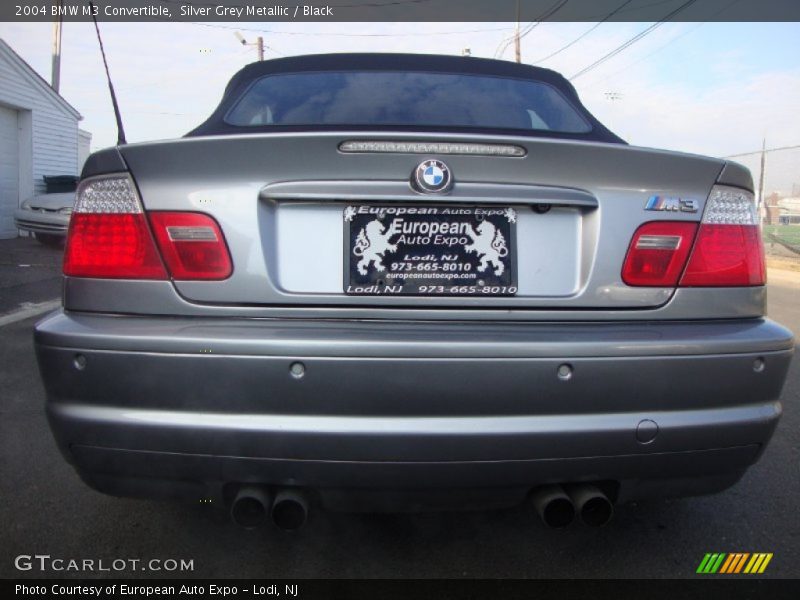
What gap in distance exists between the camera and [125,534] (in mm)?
2473

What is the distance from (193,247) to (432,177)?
68 centimetres

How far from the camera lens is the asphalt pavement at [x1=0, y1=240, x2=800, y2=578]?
2.27m

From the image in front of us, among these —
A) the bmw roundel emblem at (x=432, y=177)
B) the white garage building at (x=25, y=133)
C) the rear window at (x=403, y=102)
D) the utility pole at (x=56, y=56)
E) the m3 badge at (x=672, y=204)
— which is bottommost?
the m3 badge at (x=672, y=204)

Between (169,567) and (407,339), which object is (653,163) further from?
(169,567)

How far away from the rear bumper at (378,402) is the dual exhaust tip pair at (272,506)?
0.06 metres

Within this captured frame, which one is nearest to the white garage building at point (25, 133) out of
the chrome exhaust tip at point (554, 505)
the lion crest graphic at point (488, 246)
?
the lion crest graphic at point (488, 246)

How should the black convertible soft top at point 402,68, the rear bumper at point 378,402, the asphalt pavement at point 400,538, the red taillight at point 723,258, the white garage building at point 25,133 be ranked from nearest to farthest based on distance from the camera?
the rear bumper at point 378,402 < the red taillight at point 723,258 < the asphalt pavement at point 400,538 < the black convertible soft top at point 402,68 < the white garage building at point 25,133

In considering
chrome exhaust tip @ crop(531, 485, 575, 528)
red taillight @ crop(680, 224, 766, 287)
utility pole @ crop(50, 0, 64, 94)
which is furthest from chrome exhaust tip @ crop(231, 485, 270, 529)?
utility pole @ crop(50, 0, 64, 94)

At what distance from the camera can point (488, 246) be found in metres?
1.91

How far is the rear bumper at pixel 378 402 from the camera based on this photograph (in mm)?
1758

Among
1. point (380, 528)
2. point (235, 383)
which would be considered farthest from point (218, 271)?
point (380, 528)

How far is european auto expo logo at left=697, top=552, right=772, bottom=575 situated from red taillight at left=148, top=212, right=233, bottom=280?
184 cm

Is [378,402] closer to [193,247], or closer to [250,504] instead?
[250,504]

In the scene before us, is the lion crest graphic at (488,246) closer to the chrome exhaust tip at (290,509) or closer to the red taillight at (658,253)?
the red taillight at (658,253)
